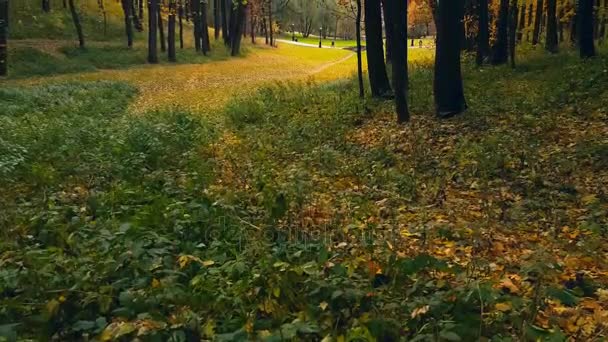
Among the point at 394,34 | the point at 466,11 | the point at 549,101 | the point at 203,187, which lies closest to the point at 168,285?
the point at 203,187

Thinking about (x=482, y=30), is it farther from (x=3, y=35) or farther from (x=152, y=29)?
(x=152, y=29)

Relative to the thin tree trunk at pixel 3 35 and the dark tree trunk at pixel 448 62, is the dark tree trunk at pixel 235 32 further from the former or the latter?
the dark tree trunk at pixel 448 62

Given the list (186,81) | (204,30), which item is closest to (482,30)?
(186,81)

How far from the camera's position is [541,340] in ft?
11.2

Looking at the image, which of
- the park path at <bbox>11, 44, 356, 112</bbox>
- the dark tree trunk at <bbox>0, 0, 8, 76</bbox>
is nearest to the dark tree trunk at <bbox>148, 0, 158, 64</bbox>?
the park path at <bbox>11, 44, 356, 112</bbox>

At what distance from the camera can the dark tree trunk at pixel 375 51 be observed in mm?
14945

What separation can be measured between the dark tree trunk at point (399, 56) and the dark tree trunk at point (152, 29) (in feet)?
79.2

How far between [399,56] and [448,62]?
1249 millimetres

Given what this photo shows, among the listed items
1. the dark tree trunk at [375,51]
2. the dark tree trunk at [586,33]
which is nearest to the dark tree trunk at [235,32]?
the dark tree trunk at [375,51]

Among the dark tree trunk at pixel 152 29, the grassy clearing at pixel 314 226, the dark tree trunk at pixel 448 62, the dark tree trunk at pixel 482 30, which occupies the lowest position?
the grassy clearing at pixel 314 226

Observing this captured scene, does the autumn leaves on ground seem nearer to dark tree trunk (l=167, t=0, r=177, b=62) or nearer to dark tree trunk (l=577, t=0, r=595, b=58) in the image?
dark tree trunk (l=577, t=0, r=595, b=58)

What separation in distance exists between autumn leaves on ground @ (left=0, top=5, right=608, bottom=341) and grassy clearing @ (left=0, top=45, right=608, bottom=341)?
0.02 meters

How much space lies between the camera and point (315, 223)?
609cm

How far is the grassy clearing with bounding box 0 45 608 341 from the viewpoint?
3781mm
